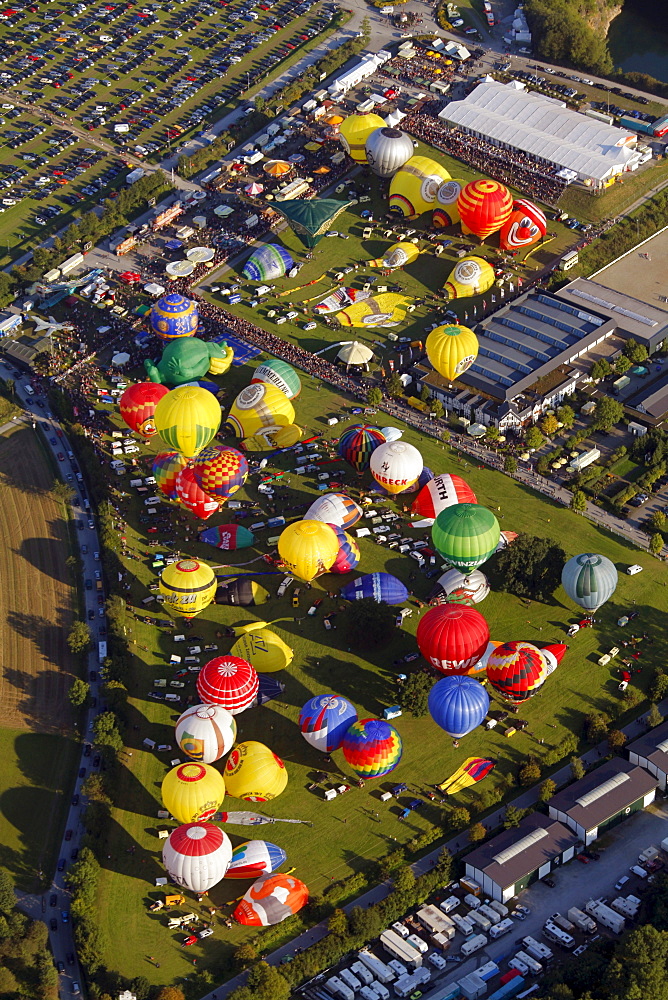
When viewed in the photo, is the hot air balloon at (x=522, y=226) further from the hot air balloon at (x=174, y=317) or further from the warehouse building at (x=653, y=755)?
the warehouse building at (x=653, y=755)

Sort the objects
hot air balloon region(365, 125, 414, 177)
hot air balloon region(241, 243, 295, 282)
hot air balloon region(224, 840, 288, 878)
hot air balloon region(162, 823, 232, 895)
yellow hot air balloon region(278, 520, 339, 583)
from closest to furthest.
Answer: hot air balloon region(162, 823, 232, 895), hot air balloon region(224, 840, 288, 878), yellow hot air balloon region(278, 520, 339, 583), hot air balloon region(241, 243, 295, 282), hot air balloon region(365, 125, 414, 177)

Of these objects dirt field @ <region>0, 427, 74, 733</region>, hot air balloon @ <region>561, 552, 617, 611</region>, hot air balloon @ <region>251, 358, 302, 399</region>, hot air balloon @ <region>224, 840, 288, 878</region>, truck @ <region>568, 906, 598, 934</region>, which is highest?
hot air balloon @ <region>561, 552, 617, 611</region>

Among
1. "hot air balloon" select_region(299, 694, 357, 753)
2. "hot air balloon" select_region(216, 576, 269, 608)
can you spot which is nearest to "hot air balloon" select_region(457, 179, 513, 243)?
"hot air balloon" select_region(216, 576, 269, 608)

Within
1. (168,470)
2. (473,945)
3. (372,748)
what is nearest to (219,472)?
(168,470)

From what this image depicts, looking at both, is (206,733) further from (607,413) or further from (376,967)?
(607,413)

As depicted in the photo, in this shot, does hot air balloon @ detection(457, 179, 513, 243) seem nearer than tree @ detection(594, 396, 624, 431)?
No

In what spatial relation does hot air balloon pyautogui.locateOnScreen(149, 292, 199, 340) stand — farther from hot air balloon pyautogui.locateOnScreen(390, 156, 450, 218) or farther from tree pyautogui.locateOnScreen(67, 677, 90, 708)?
tree pyautogui.locateOnScreen(67, 677, 90, 708)

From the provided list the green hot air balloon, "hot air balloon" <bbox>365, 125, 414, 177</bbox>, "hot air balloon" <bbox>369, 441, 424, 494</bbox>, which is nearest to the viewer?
the green hot air balloon
